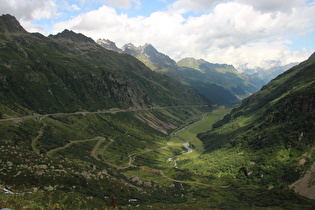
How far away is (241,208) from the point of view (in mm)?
109562

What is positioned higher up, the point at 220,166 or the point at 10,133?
the point at 10,133

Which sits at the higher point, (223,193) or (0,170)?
(0,170)

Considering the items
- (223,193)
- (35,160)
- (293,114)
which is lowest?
(223,193)

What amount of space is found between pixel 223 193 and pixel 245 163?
4331cm

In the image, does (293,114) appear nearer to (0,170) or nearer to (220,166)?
(220,166)

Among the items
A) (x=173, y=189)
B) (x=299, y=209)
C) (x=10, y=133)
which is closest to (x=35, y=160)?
(x=10, y=133)

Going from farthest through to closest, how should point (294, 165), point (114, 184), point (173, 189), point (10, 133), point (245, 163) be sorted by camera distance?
point (245, 163) → point (10, 133) → point (173, 189) → point (294, 165) → point (114, 184)

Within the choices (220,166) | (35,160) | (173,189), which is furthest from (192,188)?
(35,160)

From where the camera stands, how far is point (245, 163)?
582 ft

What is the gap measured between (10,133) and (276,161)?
18063 centimetres

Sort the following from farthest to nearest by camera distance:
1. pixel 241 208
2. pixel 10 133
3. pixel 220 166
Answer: pixel 220 166 < pixel 10 133 < pixel 241 208

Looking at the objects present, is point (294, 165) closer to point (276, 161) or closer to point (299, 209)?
point (276, 161)

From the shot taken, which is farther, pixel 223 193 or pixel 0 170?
pixel 223 193

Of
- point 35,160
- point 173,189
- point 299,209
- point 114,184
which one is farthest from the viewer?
point 173,189
